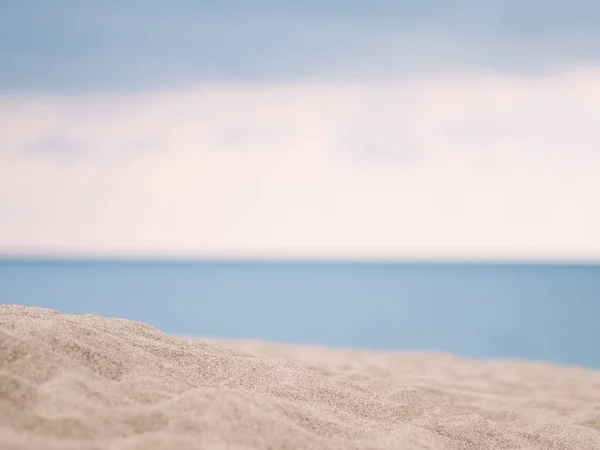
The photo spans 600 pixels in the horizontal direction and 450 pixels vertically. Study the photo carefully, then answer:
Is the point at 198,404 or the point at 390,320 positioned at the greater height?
the point at 390,320

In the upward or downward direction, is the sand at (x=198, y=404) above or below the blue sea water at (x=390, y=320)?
below

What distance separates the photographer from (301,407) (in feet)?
10.4

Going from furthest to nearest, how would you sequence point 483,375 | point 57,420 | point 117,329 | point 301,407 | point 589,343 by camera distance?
point 589,343, point 483,375, point 117,329, point 301,407, point 57,420

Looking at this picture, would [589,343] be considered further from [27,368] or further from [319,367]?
[27,368]

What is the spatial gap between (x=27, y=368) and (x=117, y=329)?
3.20 ft

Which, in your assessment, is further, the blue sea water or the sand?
the blue sea water

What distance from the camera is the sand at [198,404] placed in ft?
→ 8.57

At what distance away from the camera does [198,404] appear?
278 cm

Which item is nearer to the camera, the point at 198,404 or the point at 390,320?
the point at 198,404

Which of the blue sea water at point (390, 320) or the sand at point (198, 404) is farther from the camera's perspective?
the blue sea water at point (390, 320)

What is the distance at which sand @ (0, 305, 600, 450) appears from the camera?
8.57ft

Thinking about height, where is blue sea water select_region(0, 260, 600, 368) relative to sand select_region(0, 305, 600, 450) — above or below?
above

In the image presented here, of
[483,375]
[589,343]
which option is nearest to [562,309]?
[589,343]

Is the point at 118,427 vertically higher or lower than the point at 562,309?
lower
